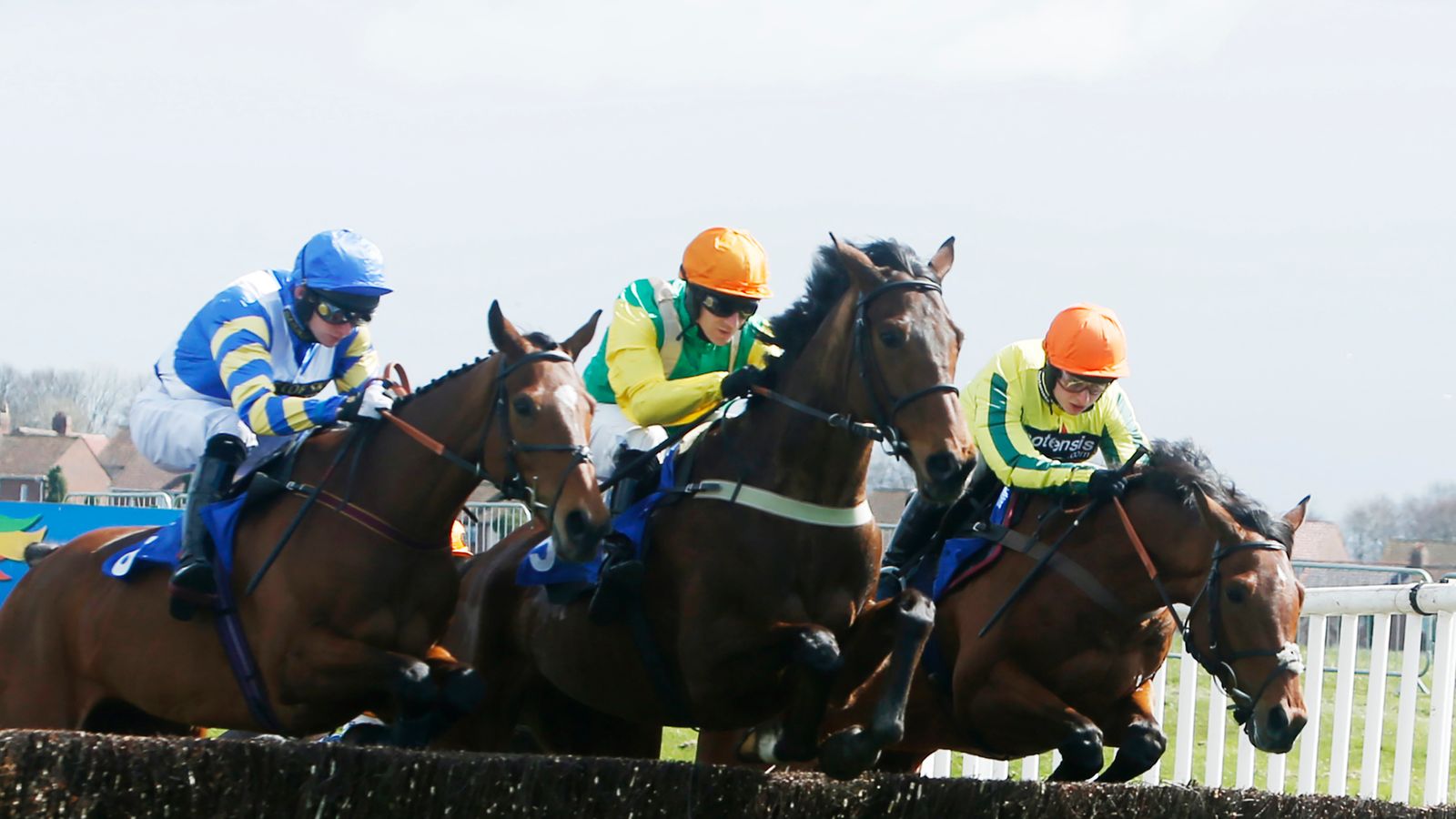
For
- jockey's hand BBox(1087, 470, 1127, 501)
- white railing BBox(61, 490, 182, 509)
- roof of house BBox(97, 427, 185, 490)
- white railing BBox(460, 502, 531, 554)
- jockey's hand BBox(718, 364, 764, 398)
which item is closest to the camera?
jockey's hand BBox(718, 364, 764, 398)

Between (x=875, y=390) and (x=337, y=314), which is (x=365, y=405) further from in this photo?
(x=875, y=390)

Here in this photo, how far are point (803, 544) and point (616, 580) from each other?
0.60 meters

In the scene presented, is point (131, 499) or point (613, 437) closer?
point (613, 437)

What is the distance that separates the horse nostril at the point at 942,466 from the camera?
4512 mm

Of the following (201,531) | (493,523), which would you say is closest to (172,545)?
(201,531)

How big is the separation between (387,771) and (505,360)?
5.06 ft

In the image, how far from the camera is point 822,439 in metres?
5.08

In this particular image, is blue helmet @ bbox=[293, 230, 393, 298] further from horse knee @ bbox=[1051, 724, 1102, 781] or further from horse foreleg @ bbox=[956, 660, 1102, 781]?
horse knee @ bbox=[1051, 724, 1102, 781]

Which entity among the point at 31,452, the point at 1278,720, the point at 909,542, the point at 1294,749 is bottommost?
the point at 31,452

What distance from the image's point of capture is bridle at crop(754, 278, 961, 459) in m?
4.70

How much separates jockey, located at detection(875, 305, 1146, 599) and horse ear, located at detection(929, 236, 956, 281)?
1.01 metres

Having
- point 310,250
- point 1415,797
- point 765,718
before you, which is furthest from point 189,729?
point 1415,797

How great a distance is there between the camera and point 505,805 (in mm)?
4039

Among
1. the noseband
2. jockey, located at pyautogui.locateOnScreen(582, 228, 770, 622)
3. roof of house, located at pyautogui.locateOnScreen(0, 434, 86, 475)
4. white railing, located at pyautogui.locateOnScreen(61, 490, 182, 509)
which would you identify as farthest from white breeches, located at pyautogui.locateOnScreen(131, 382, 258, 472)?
roof of house, located at pyautogui.locateOnScreen(0, 434, 86, 475)
